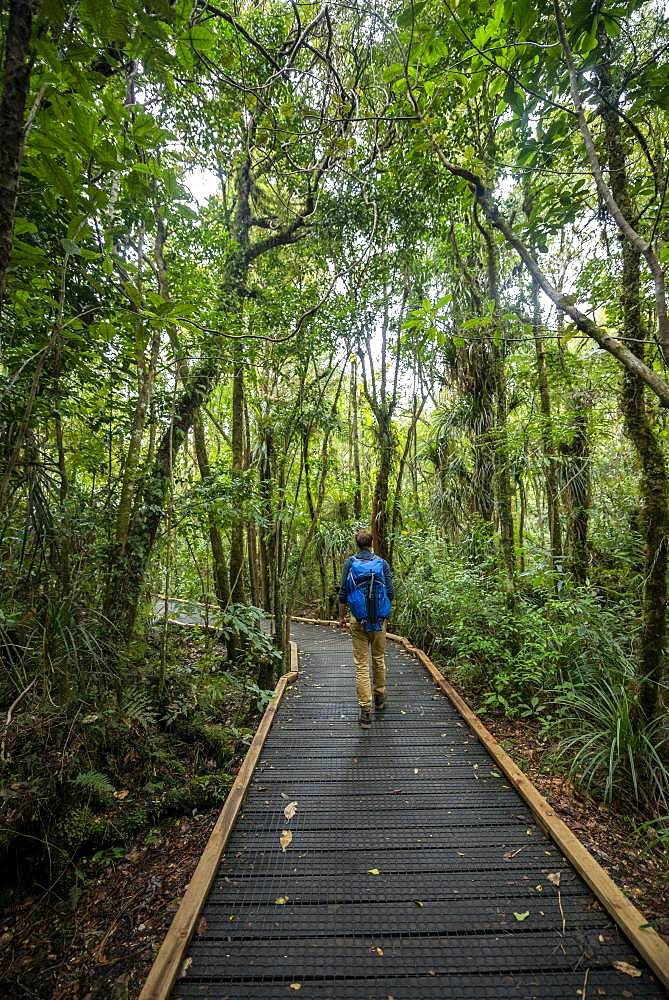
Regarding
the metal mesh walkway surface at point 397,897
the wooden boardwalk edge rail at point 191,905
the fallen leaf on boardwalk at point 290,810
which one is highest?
the wooden boardwalk edge rail at point 191,905

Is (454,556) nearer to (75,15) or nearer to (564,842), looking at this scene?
(564,842)

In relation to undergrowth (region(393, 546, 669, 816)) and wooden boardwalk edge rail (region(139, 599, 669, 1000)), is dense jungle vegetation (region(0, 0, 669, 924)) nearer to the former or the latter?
undergrowth (region(393, 546, 669, 816))

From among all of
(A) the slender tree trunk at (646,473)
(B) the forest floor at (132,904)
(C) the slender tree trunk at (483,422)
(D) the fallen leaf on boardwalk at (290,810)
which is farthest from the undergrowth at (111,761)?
(A) the slender tree trunk at (646,473)

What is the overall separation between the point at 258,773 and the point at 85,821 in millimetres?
1580

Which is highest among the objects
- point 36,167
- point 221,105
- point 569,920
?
point 221,105

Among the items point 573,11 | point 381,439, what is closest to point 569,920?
point 573,11

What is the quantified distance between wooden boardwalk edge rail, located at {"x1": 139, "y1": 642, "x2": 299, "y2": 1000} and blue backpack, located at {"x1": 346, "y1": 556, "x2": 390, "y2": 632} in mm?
1442

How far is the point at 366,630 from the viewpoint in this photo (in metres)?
3.95

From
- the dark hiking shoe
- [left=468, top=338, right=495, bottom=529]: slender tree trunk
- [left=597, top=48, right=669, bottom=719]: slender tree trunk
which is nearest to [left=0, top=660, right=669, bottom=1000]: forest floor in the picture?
[left=597, top=48, right=669, bottom=719]: slender tree trunk

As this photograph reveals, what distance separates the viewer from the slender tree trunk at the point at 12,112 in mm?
1077

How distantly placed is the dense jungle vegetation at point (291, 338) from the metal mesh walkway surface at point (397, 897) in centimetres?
78

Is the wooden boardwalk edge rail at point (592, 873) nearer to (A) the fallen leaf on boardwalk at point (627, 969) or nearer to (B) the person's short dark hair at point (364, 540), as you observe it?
(A) the fallen leaf on boardwalk at point (627, 969)

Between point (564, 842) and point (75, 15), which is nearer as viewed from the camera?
point (75, 15)

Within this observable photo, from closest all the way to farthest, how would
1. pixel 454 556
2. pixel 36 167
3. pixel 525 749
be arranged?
pixel 36 167, pixel 525 749, pixel 454 556
